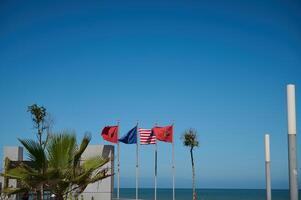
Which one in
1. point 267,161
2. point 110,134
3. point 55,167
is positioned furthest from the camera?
point 110,134

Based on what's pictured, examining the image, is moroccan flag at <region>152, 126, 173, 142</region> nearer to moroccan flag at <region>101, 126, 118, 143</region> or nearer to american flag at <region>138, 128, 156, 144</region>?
american flag at <region>138, 128, 156, 144</region>

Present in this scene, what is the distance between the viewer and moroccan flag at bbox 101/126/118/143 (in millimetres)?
26719

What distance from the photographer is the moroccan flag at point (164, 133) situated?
87.6ft

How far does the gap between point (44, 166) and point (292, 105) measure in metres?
6.11

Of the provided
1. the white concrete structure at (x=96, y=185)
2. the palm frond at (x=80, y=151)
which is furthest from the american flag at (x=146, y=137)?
the palm frond at (x=80, y=151)

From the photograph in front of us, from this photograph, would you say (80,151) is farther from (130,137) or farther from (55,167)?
(130,137)

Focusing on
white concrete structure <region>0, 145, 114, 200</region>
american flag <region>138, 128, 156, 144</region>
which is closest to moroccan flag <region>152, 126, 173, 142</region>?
american flag <region>138, 128, 156, 144</region>

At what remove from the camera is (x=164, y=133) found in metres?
26.8

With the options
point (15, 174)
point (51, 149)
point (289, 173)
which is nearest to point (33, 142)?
point (51, 149)

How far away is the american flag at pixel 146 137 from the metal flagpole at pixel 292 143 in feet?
66.9

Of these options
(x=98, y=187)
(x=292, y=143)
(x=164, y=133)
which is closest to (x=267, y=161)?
(x=292, y=143)

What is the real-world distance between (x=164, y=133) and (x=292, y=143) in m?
20.4

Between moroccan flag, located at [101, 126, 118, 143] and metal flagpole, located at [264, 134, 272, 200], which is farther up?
moroccan flag, located at [101, 126, 118, 143]

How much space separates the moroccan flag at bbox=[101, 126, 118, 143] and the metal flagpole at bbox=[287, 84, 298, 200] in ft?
67.4
